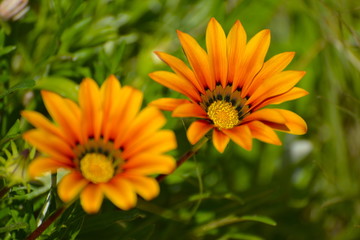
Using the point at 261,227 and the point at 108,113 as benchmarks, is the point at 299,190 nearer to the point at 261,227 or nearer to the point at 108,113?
the point at 261,227

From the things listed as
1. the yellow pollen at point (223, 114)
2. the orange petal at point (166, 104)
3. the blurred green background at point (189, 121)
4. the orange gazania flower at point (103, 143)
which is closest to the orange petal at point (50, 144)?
the orange gazania flower at point (103, 143)

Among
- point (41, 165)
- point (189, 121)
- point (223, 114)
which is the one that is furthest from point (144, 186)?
point (189, 121)

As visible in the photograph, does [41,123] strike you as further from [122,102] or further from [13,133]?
[13,133]

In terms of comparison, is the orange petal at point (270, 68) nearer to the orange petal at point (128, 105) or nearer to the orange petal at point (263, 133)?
the orange petal at point (263, 133)

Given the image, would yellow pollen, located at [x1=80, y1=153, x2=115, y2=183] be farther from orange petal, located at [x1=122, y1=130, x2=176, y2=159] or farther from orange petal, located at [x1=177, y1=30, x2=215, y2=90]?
orange petal, located at [x1=177, y1=30, x2=215, y2=90]

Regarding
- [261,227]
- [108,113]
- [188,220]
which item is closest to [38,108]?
[188,220]

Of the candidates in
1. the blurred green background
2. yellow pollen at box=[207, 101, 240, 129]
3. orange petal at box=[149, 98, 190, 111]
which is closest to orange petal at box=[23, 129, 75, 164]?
orange petal at box=[149, 98, 190, 111]
